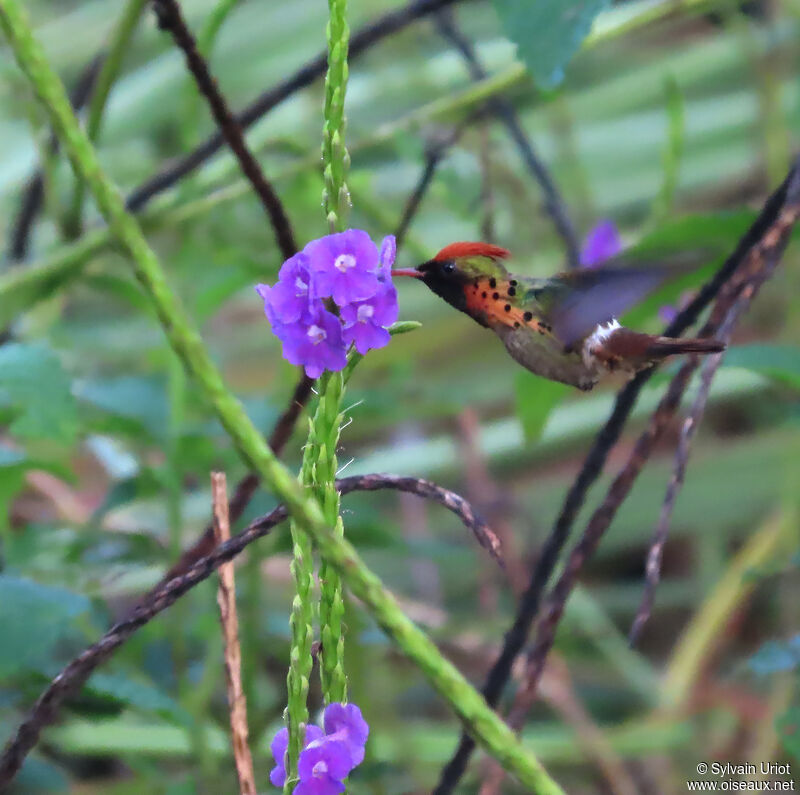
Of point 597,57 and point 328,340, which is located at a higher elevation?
point 597,57

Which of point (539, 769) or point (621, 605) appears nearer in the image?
point (539, 769)

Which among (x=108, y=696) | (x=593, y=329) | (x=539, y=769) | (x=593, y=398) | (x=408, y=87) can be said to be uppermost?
(x=408, y=87)

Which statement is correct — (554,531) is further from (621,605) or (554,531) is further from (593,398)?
(593,398)

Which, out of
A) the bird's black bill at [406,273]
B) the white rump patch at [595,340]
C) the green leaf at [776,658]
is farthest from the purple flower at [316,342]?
the green leaf at [776,658]

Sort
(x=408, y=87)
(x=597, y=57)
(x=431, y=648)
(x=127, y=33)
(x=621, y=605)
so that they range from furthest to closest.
Answer: (x=597, y=57) < (x=408, y=87) < (x=621, y=605) < (x=127, y=33) < (x=431, y=648)

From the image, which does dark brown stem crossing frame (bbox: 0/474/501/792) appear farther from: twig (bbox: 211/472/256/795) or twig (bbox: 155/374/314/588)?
twig (bbox: 155/374/314/588)

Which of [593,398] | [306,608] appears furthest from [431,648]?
[593,398]

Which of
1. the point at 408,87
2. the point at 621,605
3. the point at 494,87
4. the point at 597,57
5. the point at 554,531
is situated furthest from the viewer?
the point at 597,57

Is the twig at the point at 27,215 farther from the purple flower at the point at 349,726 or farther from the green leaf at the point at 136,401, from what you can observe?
the purple flower at the point at 349,726
